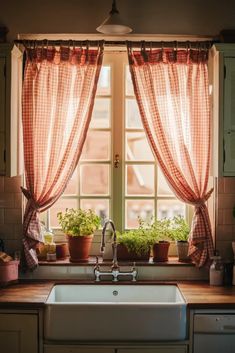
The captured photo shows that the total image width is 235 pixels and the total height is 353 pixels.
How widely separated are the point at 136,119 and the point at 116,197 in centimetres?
58

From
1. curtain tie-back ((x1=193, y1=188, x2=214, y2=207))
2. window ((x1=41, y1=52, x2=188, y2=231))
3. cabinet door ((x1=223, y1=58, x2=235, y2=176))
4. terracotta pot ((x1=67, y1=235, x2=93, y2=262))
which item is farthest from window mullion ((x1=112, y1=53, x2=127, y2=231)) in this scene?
cabinet door ((x1=223, y1=58, x2=235, y2=176))

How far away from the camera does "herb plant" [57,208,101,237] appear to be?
3674 mm

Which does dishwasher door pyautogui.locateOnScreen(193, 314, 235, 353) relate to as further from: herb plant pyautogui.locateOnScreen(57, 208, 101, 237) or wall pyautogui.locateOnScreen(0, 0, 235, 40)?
wall pyautogui.locateOnScreen(0, 0, 235, 40)

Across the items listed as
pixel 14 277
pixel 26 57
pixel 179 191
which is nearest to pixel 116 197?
pixel 179 191

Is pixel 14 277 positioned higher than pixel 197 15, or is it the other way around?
pixel 197 15

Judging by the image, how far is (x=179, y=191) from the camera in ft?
11.8

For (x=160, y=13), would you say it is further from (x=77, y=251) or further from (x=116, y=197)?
(x=77, y=251)

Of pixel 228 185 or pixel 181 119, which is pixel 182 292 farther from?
pixel 181 119

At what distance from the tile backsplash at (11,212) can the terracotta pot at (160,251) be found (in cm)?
93

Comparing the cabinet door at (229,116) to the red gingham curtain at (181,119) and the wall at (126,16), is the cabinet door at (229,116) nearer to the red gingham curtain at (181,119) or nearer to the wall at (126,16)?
the red gingham curtain at (181,119)

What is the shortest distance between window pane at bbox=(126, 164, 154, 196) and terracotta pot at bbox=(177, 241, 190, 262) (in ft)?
1.44

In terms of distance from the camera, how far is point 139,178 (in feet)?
12.8

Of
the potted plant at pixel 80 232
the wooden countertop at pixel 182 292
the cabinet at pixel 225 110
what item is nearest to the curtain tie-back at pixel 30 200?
the potted plant at pixel 80 232

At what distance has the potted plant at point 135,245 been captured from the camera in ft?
12.0
